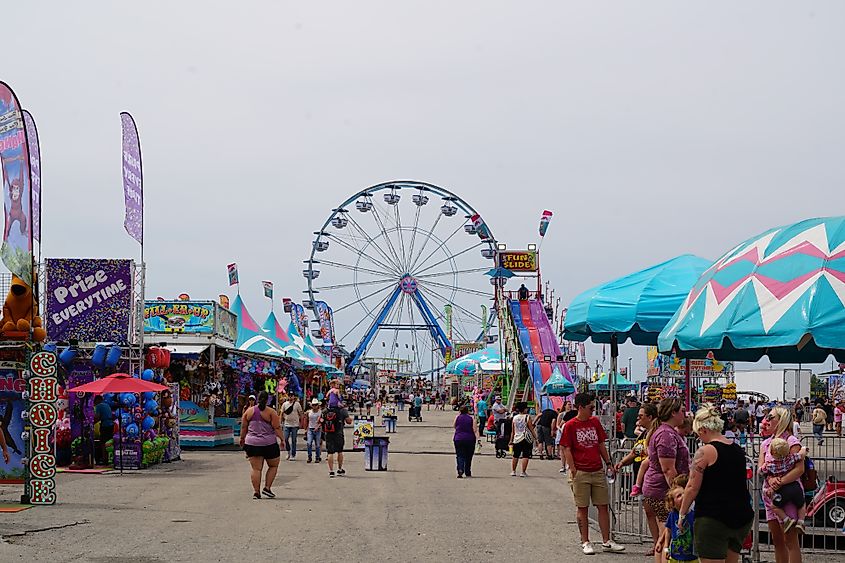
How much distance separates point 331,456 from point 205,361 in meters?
8.50

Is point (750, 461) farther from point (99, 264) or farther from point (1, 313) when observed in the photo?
point (99, 264)

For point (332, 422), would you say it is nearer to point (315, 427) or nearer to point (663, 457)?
point (315, 427)

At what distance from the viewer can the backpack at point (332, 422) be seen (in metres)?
18.2

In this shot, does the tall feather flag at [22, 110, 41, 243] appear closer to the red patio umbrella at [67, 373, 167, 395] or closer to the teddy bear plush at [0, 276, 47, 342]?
the teddy bear plush at [0, 276, 47, 342]

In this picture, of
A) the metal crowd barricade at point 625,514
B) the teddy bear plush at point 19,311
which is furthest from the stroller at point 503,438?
the teddy bear plush at point 19,311

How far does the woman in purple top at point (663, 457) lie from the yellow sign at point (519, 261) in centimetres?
3498

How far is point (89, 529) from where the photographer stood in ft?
36.4

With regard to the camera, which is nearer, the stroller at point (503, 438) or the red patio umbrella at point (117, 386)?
the red patio umbrella at point (117, 386)

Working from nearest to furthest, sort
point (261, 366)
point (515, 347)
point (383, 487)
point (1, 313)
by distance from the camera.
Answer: point (1, 313) → point (383, 487) → point (261, 366) → point (515, 347)

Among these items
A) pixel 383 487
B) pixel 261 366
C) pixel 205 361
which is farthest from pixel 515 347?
pixel 383 487

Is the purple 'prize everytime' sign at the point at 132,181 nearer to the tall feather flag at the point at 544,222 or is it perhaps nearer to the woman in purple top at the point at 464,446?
the woman in purple top at the point at 464,446

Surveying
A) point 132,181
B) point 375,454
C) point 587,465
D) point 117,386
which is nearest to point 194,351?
point 132,181

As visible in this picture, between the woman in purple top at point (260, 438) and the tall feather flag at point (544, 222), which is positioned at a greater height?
the tall feather flag at point (544, 222)

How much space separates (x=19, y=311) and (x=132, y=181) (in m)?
5.33
